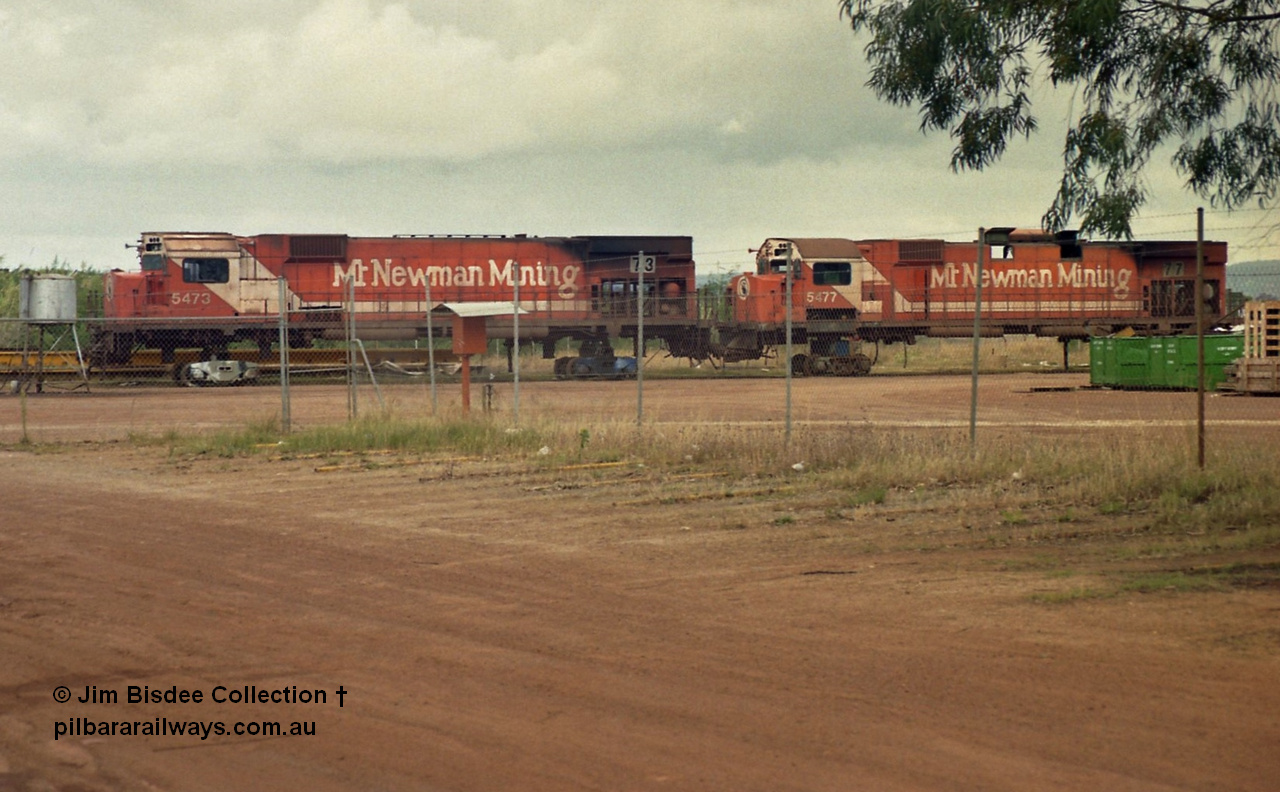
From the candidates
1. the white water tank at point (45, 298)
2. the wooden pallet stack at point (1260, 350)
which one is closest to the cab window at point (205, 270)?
the white water tank at point (45, 298)

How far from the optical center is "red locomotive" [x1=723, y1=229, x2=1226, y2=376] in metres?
39.2

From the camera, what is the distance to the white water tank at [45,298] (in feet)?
97.1

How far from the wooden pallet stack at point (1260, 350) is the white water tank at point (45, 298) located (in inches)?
1067

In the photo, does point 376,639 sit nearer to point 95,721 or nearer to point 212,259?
point 95,721

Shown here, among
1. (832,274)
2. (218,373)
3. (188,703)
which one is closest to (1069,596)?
(188,703)

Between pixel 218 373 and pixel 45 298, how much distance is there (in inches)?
234

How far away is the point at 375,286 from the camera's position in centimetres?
3747

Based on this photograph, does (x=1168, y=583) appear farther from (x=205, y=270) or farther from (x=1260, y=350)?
(x=205, y=270)

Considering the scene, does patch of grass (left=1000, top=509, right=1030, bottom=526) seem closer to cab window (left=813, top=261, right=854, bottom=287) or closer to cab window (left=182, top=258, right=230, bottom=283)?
cab window (left=813, top=261, right=854, bottom=287)

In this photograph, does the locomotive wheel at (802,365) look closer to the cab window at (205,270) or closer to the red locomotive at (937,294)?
the red locomotive at (937,294)

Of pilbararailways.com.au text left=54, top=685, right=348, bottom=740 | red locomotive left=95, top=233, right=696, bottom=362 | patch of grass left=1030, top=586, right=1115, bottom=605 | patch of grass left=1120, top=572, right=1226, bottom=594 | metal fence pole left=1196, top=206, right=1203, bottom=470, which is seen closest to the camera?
pilbararailways.com.au text left=54, top=685, right=348, bottom=740

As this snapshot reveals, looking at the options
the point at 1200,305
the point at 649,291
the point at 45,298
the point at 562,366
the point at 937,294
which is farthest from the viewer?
the point at 937,294

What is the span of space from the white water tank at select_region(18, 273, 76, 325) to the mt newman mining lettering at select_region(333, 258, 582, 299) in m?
8.26

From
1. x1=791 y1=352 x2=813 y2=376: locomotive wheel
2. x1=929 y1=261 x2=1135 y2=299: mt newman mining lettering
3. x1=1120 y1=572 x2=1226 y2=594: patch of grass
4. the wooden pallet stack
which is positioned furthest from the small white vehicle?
x1=1120 y1=572 x2=1226 y2=594: patch of grass
